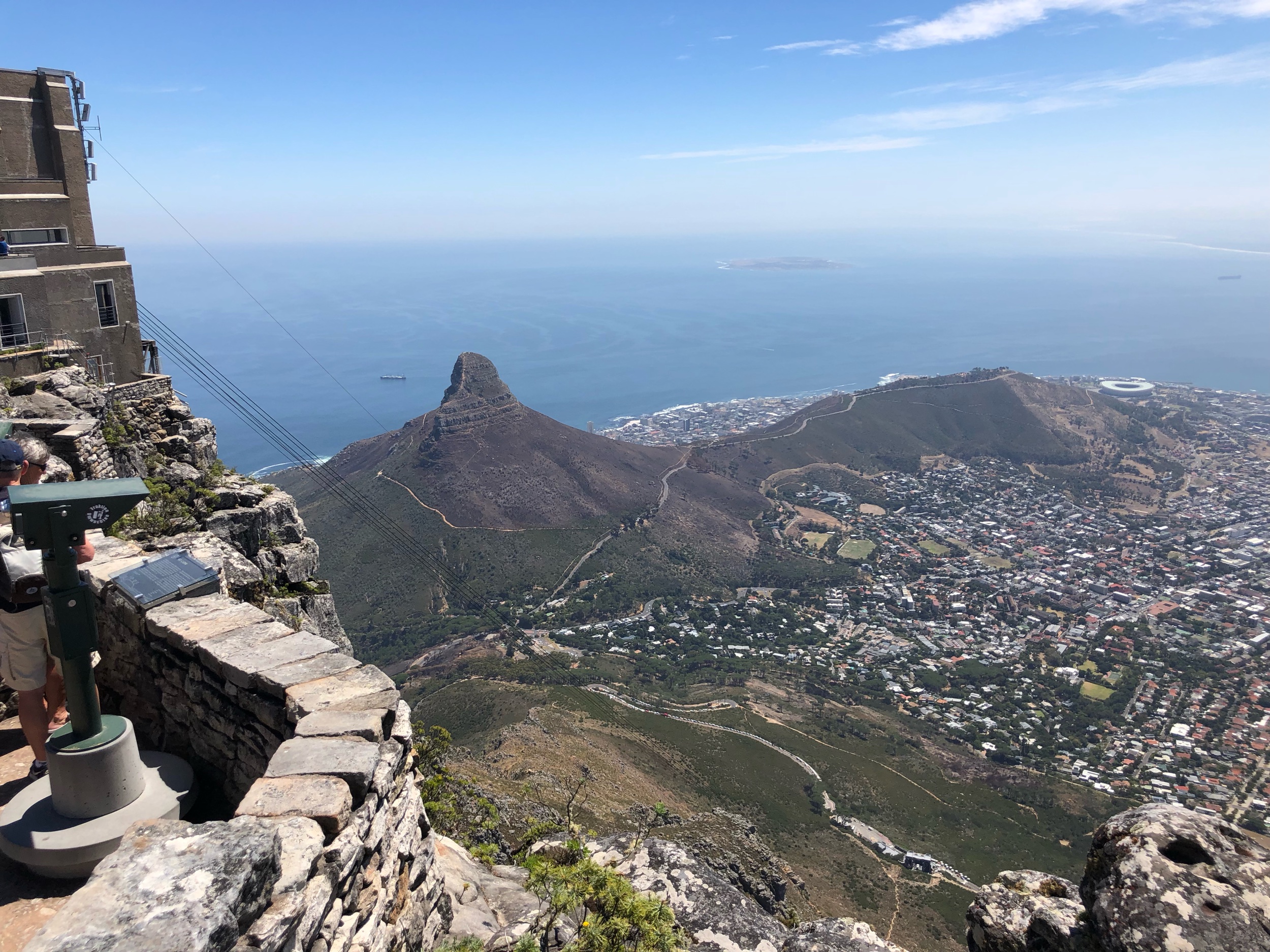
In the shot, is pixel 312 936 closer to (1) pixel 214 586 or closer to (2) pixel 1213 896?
(1) pixel 214 586

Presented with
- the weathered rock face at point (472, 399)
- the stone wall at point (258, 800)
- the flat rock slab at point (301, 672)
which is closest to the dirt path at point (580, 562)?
the weathered rock face at point (472, 399)

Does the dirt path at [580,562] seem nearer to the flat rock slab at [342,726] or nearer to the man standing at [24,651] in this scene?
the man standing at [24,651]

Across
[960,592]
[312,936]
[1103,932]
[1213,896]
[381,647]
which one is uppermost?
[312,936]

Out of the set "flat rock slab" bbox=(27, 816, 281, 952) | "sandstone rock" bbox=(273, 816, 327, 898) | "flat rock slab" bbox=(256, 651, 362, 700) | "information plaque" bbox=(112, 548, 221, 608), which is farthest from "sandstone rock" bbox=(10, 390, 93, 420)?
"flat rock slab" bbox=(27, 816, 281, 952)

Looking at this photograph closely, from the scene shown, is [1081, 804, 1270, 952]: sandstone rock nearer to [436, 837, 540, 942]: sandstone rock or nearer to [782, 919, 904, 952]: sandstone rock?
[782, 919, 904, 952]: sandstone rock

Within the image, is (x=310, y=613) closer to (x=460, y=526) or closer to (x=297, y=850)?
(x=297, y=850)

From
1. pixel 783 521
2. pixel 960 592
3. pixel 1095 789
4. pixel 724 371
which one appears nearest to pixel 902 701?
pixel 1095 789
